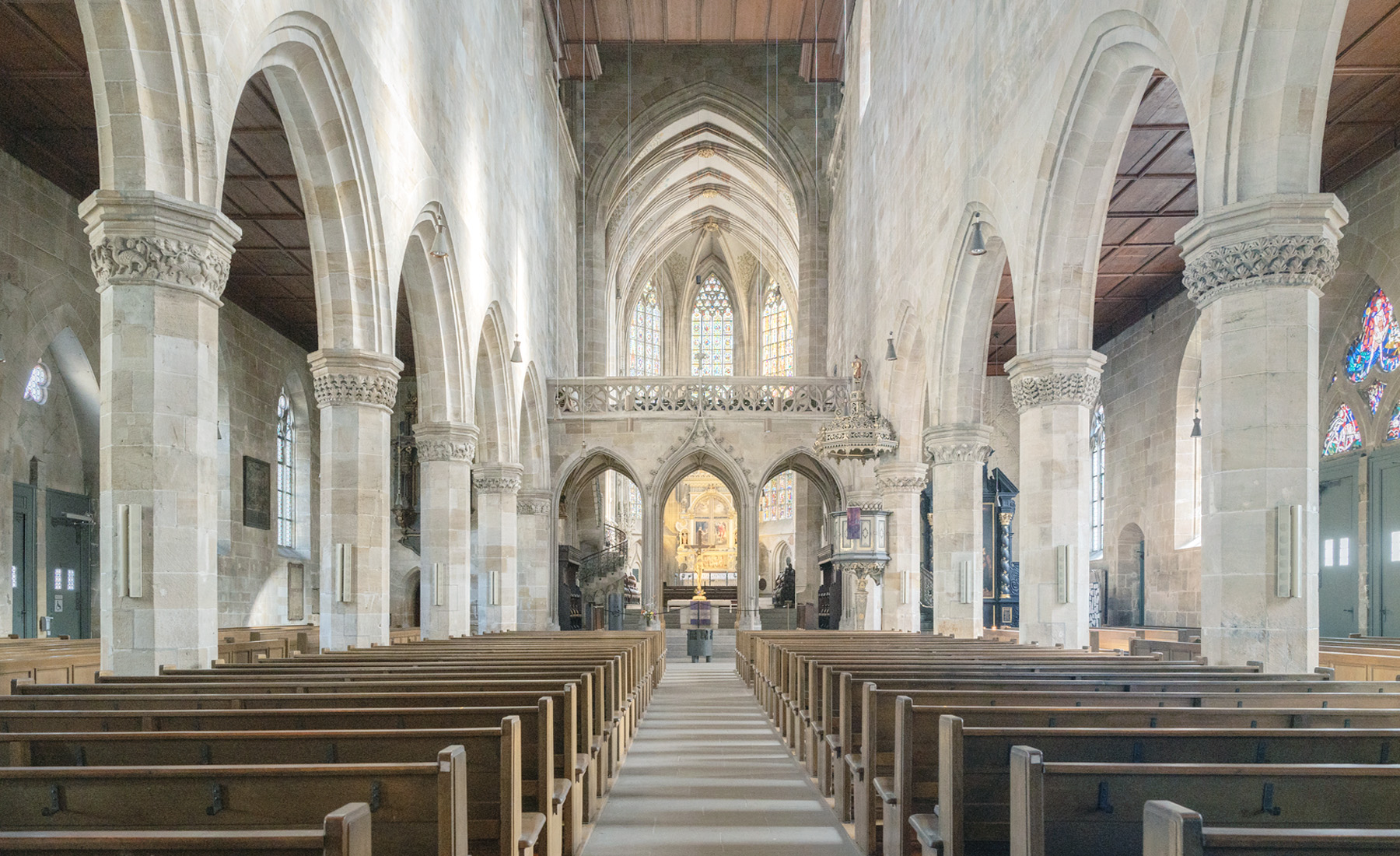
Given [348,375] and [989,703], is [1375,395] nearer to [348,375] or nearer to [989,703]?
[989,703]

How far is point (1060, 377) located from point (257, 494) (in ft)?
54.8

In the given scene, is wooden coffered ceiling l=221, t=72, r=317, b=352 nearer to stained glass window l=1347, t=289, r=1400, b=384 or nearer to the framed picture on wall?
the framed picture on wall

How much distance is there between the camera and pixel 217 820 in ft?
10.0

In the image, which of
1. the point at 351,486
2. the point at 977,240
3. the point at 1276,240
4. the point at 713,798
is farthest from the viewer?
the point at 977,240

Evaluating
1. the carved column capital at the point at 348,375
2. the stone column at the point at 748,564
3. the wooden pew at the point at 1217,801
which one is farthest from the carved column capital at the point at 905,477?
the wooden pew at the point at 1217,801

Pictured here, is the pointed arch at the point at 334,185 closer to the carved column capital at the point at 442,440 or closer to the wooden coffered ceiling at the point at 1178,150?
Result: the carved column capital at the point at 442,440

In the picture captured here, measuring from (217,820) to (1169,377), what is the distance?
69.1 feet

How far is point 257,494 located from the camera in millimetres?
21812

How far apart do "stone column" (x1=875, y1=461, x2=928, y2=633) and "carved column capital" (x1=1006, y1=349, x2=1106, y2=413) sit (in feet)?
24.5

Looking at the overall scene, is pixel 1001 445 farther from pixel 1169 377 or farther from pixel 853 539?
pixel 853 539

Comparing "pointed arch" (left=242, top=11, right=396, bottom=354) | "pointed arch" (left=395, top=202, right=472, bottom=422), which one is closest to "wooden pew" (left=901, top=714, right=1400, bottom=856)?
"pointed arch" (left=242, top=11, right=396, bottom=354)

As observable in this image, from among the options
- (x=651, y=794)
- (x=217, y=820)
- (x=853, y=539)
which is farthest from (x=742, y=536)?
(x=217, y=820)

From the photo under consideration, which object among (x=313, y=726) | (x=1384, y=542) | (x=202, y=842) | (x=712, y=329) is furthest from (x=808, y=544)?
(x=202, y=842)

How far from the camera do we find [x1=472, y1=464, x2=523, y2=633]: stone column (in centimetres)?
1931
